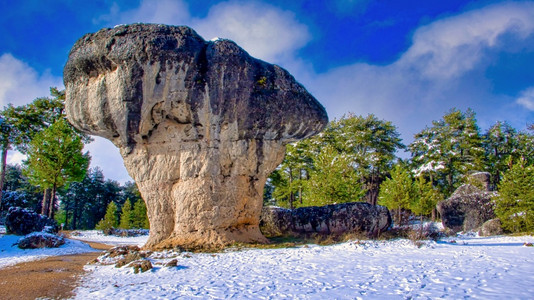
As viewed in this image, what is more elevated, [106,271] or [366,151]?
[366,151]

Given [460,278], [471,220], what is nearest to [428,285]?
[460,278]

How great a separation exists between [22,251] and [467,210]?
26.8m

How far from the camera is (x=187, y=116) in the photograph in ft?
34.7

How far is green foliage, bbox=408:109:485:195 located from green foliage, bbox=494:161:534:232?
13.5 meters

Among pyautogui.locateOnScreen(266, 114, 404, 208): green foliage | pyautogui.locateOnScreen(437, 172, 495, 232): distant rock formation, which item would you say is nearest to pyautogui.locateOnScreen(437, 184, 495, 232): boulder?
pyautogui.locateOnScreen(437, 172, 495, 232): distant rock formation

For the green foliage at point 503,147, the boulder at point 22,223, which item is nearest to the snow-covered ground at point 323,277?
the boulder at point 22,223

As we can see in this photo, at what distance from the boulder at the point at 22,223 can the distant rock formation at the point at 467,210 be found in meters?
25.9

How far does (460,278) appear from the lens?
5.77m

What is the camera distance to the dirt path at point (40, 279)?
568cm

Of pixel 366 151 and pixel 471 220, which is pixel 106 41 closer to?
pixel 471 220

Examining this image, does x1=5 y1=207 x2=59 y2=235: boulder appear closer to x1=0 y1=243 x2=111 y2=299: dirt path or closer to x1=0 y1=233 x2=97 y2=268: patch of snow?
x1=0 y1=233 x2=97 y2=268: patch of snow

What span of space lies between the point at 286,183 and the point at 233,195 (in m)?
19.8

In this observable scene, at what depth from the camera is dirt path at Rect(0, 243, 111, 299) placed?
5.68 meters

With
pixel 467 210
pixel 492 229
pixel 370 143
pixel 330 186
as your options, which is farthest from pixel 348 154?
pixel 492 229
